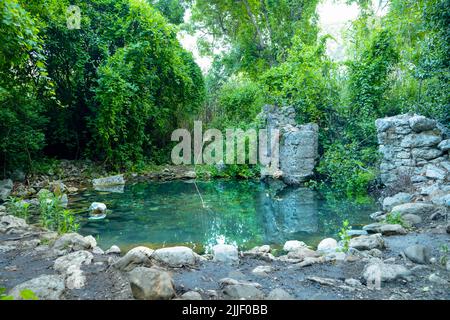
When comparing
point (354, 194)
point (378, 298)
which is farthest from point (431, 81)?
point (378, 298)

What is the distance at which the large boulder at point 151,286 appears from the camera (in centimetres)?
222

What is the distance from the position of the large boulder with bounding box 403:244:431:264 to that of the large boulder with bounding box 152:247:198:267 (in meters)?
2.09

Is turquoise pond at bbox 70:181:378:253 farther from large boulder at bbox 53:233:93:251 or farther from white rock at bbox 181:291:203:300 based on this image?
white rock at bbox 181:291:203:300

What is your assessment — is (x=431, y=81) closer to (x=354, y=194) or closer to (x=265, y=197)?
(x=354, y=194)

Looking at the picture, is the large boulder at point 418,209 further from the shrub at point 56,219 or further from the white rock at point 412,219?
the shrub at point 56,219

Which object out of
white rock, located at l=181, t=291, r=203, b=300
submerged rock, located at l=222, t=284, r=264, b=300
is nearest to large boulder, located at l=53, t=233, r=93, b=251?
white rock, located at l=181, t=291, r=203, b=300

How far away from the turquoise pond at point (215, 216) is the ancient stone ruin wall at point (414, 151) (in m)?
0.90

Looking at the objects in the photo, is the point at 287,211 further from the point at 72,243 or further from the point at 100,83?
the point at 100,83

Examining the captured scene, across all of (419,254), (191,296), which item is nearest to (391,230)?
(419,254)

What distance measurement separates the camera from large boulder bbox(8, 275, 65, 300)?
89.8 inches

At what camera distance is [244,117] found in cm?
1382

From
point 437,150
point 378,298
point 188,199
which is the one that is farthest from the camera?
point 188,199

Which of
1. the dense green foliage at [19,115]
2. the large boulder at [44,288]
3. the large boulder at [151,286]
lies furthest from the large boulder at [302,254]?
the dense green foliage at [19,115]

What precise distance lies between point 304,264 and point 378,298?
90 cm
